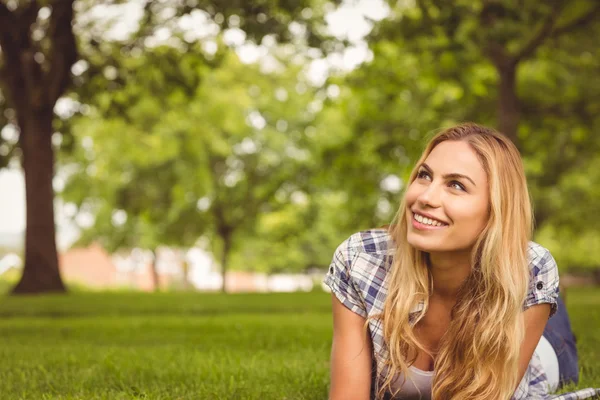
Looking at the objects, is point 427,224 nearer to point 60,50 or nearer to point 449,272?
point 449,272

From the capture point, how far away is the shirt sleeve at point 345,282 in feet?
10.1

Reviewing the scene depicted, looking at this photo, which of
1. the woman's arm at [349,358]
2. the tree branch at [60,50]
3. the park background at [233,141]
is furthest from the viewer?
the tree branch at [60,50]

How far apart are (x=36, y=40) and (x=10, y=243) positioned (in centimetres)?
4232

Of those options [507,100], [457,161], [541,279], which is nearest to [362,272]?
[457,161]

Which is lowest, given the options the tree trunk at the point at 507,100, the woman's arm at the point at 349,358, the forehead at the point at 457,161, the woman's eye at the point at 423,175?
the woman's arm at the point at 349,358

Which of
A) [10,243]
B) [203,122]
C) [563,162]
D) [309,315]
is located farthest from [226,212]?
[10,243]

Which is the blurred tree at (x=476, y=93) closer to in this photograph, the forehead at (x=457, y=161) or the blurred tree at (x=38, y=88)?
the blurred tree at (x=38, y=88)

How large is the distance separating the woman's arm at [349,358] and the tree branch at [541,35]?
1017 cm

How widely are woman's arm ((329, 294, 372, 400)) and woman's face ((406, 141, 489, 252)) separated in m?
0.45

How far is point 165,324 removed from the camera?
26.0ft

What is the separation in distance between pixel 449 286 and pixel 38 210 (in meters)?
12.2

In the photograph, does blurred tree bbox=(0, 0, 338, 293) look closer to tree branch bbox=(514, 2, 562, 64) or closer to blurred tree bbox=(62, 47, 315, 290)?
blurred tree bbox=(62, 47, 315, 290)

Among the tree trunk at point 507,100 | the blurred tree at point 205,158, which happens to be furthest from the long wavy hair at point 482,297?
the blurred tree at point 205,158

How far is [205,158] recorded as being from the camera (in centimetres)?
2364
